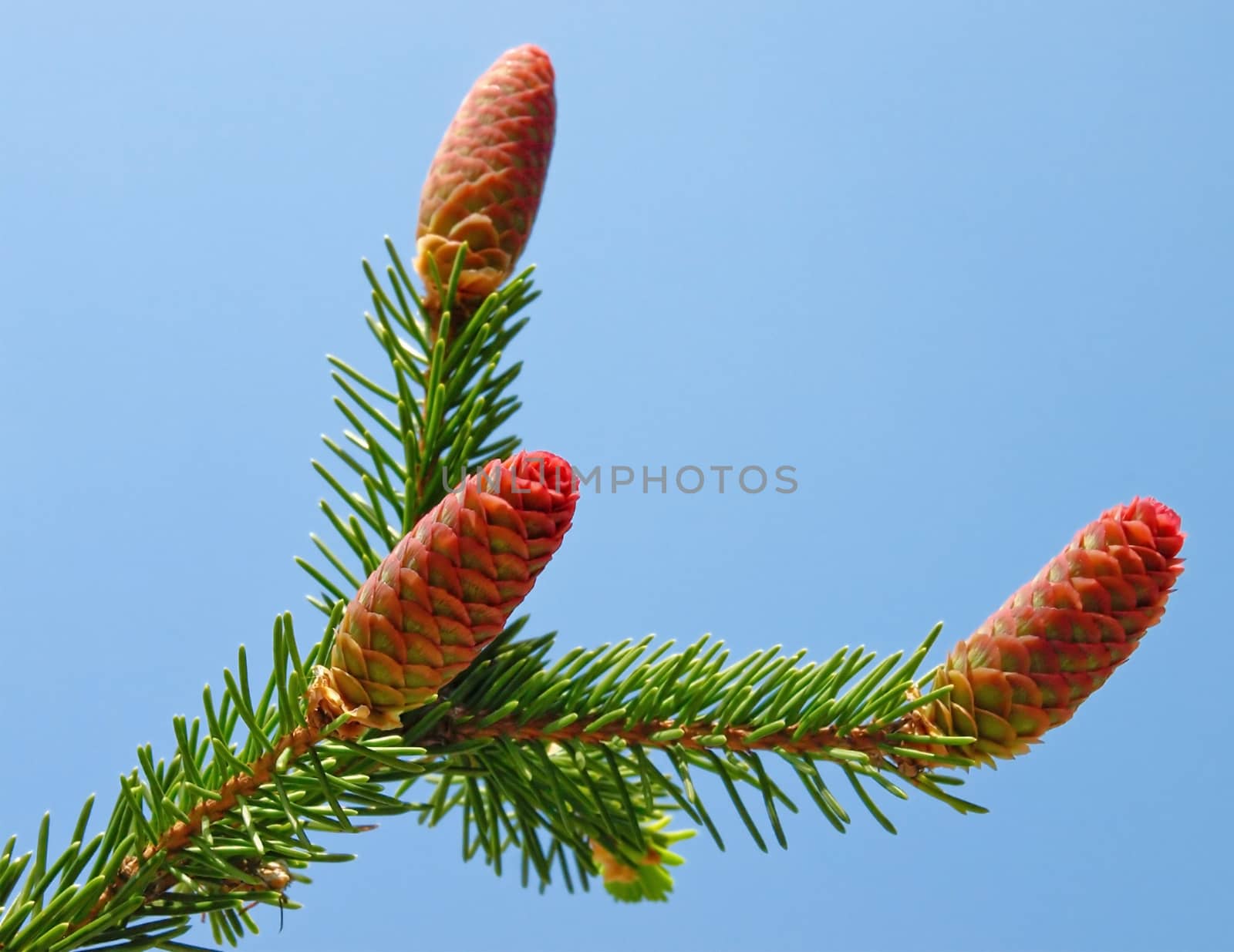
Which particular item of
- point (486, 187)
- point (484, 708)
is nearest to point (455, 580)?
point (484, 708)

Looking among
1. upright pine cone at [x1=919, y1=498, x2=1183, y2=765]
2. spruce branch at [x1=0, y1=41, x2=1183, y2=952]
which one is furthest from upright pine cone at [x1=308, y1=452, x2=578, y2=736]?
upright pine cone at [x1=919, y1=498, x2=1183, y2=765]

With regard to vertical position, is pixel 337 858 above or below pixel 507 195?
below

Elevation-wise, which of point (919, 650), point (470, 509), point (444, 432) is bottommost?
point (919, 650)

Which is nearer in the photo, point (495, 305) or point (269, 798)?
point (269, 798)

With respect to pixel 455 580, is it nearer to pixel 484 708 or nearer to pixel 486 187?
pixel 484 708

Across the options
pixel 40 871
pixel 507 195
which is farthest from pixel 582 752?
pixel 507 195

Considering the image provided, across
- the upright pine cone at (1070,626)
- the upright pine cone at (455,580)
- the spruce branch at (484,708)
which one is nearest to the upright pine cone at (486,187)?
the spruce branch at (484,708)

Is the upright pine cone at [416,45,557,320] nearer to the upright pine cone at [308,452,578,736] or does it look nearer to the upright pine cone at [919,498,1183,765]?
the upright pine cone at [308,452,578,736]

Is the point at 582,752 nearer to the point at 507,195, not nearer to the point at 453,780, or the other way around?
the point at 453,780
